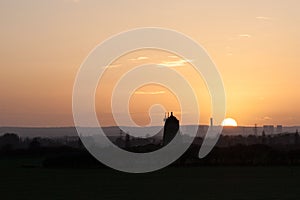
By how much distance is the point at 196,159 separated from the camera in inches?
2960

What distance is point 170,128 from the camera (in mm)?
92562

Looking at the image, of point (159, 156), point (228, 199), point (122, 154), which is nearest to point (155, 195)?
point (228, 199)

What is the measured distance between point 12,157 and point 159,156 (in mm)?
23916

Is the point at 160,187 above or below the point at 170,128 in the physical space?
below

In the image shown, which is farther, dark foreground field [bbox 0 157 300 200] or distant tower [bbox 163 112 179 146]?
distant tower [bbox 163 112 179 146]

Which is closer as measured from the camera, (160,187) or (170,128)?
(160,187)

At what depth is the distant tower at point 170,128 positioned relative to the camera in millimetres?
91188

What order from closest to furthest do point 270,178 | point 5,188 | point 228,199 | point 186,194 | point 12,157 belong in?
point 228,199 < point 186,194 < point 5,188 < point 270,178 < point 12,157

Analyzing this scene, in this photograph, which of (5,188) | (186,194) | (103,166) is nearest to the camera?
(186,194)

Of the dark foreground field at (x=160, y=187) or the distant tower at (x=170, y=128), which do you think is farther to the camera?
the distant tower at (x=170, y=128)

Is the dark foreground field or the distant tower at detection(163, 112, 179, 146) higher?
the distant tower at detection(163, 112, 179, 146)

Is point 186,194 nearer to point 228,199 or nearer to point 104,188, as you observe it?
point 228,199

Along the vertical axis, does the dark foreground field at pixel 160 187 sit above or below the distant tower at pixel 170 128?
below

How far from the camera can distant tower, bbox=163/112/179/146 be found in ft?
299
